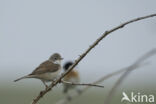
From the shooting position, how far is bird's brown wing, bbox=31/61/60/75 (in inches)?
214

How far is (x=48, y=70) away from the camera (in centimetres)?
573

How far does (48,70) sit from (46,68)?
0.27ft

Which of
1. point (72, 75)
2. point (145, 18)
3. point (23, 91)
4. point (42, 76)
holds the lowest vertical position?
point (145, 18)

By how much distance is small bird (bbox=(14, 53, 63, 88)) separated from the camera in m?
5.33

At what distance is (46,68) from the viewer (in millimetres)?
5809

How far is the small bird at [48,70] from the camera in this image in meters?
5.33

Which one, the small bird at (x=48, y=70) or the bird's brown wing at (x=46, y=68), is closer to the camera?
the small bird at (x=48, y=70)

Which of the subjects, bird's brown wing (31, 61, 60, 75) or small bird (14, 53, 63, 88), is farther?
bird's brown wing (31, 61, 60, 75)

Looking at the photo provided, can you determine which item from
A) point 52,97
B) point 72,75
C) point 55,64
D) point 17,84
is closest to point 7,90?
point 17,84

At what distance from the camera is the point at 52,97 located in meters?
18.0

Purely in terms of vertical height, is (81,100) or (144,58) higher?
(81,100)

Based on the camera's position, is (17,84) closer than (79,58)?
No

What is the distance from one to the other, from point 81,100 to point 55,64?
1069 cm

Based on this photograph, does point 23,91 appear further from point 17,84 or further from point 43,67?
point 43,67
